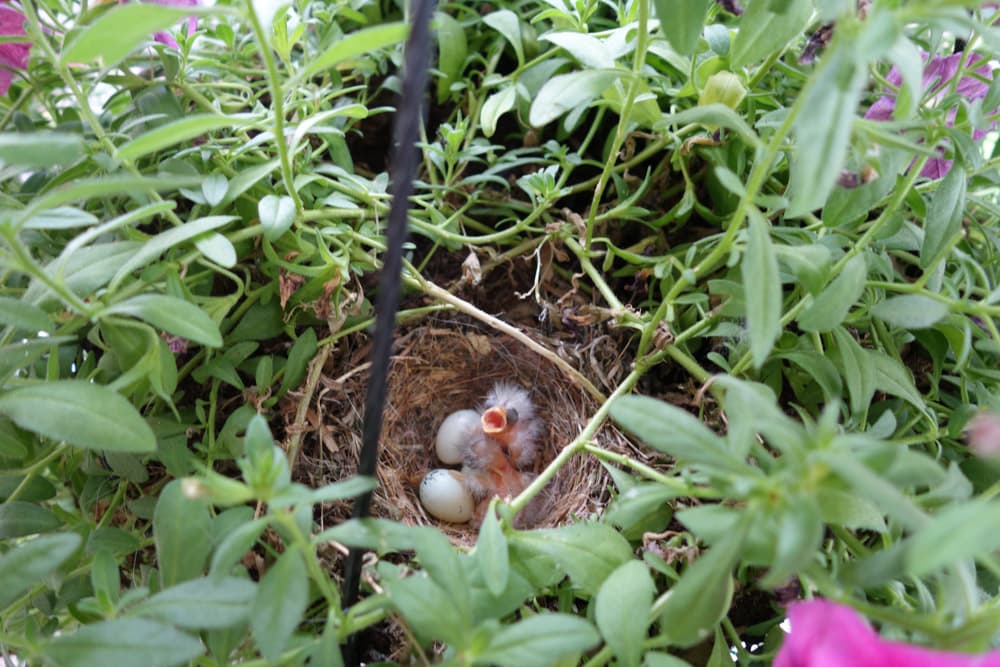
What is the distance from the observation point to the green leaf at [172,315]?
456 mm

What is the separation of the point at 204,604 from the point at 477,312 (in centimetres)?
38

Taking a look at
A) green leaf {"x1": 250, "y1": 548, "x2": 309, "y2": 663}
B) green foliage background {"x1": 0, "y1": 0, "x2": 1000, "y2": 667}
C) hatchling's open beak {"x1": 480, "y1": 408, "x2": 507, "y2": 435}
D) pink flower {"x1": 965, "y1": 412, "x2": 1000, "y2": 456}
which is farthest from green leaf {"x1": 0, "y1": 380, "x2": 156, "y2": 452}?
hatchling's open beak {"x1": 480, "y1": 408, "x2": 507, "y2": 435}

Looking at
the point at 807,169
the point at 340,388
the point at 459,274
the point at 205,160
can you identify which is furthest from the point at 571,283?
the point at 807,169

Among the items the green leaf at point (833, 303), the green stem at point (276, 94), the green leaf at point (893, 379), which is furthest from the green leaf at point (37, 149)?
the green leaf at point (893, 379)

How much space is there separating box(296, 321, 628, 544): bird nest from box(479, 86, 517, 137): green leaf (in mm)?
239

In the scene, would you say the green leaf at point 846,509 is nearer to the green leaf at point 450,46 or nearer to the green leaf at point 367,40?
the green leaf at point 367,40

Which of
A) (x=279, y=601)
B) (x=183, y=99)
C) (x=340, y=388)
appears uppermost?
(x=183, y=99)

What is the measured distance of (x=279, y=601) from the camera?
0.38m

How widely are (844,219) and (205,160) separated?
0.51 metres

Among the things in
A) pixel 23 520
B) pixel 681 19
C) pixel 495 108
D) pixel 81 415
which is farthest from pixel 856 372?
pixel 23 520

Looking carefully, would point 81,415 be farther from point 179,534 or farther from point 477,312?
point 477,312

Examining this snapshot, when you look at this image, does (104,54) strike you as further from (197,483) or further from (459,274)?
(459,274)

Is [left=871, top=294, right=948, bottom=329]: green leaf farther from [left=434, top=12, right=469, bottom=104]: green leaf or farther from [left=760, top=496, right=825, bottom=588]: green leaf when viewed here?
[left=434, top=12, right=469, bottom=104]: green leaf

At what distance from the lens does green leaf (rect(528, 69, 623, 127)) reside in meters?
0.54
